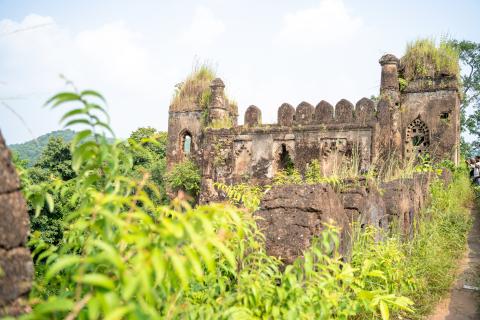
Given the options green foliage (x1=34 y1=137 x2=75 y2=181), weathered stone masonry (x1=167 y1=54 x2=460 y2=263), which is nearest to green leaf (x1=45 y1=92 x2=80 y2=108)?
weathered stone masonry (x1=167 y1=54 x2=460 y2=263)

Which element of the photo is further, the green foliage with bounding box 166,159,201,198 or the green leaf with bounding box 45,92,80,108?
the green foliage with bounding box 166,159,201,198

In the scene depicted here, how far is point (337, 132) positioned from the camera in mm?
11156

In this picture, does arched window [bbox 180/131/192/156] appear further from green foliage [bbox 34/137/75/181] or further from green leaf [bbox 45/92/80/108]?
green leaf [bbox 45/92/80/108]

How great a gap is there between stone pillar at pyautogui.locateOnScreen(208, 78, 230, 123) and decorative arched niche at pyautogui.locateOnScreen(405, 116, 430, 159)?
5746 mm

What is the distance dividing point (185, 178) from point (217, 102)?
2.70 m

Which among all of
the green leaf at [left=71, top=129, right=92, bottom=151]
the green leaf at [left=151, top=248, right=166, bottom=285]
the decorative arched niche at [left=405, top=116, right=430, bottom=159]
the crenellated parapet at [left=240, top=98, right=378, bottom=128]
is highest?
the crenellated parapet at [left=240, top=98, right=378, bottom=128]

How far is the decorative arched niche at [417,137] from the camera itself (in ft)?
34.2

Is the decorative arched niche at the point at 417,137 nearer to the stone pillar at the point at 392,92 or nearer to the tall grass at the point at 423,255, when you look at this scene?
the stone pillar at the point at 392,92

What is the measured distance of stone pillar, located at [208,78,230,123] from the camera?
13500mm

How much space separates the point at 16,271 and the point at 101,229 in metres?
0.26

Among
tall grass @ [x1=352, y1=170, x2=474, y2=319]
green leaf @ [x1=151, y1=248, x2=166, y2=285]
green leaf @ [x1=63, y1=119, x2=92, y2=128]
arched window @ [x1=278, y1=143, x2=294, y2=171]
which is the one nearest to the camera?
green leaf @ [x1=151, y1=248, x2=166, y2=285]

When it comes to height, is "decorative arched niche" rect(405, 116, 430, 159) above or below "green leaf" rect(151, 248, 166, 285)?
above

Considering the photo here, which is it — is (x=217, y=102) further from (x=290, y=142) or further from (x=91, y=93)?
(x=91, y=93)

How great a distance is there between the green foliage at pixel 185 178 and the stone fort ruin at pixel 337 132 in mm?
393
